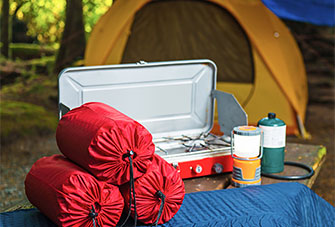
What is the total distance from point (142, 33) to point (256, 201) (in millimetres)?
2969

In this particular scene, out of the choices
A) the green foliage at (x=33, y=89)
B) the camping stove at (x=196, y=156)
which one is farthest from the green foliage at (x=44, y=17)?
the camping stove at (x=196, y=156)

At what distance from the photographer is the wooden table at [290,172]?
1.66 meters

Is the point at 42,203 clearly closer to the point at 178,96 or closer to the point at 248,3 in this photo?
the point at 178,96

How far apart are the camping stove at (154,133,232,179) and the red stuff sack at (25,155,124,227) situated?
18.8 inches

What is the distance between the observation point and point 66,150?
129cm

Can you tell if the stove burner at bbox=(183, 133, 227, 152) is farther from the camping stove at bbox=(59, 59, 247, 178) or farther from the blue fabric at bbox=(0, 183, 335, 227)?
the blue fabric at bbox=(0, 183, 335, 227)

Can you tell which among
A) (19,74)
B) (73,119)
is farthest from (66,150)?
(19,74)

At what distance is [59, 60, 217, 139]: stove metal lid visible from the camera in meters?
1.75

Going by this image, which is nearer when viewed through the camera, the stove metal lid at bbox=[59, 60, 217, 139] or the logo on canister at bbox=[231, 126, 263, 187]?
the logo on canister at bbox=[231, 126, 263, 187]

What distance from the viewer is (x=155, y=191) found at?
4.11 feet

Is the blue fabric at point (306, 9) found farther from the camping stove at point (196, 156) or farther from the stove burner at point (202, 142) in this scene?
the camping stove at point (196, 156)

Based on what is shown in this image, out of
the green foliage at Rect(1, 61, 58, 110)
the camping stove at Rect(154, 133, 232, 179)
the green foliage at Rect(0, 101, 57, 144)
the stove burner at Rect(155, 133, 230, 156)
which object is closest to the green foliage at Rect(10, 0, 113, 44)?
the green foliage at Rect(1, 61, 58, 110)

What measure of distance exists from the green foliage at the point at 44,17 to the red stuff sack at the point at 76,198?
498 cm

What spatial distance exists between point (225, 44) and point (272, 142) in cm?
265
